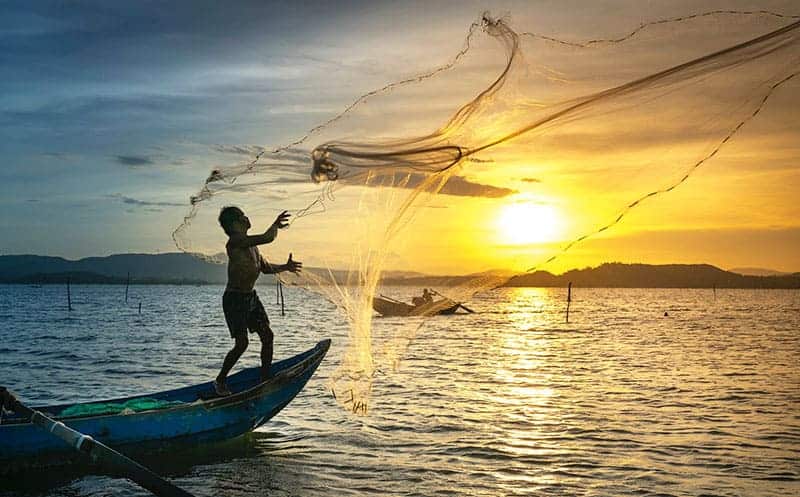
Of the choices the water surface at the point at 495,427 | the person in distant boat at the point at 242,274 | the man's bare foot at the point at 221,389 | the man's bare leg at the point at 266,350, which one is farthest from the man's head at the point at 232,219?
the water surface at the point at 495,427

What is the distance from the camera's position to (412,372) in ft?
80.7

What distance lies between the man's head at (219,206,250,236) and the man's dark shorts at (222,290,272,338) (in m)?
0.83

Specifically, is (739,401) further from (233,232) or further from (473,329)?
(473,329)

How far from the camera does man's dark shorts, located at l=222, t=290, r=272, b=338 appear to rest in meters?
10.7

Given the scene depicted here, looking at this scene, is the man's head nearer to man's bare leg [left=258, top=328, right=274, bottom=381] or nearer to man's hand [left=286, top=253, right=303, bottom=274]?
man's hand [left=286, top=253, right=303, bottom=274]

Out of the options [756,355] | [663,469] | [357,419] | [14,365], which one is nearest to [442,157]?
[663,469]

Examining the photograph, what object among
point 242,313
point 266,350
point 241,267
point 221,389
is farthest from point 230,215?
point 221,389

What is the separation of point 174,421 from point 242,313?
1.74 metres

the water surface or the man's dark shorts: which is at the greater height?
the man's dark shorts

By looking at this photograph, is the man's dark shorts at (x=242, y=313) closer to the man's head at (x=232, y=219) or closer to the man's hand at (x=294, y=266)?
the man's hand at (x=294, y=266)

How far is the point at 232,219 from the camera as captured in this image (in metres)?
10.5

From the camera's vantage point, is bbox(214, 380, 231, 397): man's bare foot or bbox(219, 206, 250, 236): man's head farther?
bbox(214, 380, 231, 397): man's bare foot

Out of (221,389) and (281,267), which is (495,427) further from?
(281,267)

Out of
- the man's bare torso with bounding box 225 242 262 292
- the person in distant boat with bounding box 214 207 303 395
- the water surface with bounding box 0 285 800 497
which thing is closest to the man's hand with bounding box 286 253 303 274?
the person in distant boat with bounding box 214 207 303 395
